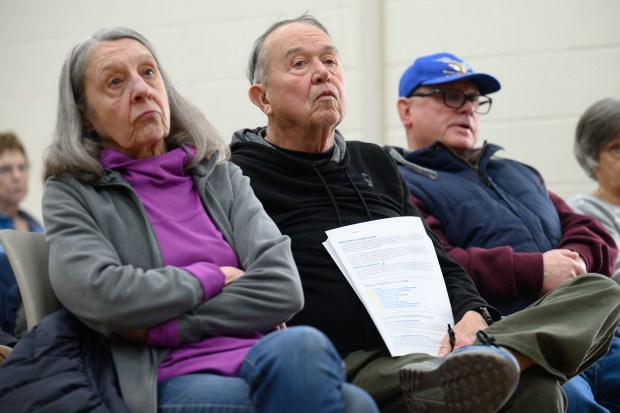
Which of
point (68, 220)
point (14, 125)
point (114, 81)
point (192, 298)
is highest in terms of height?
point (114, 81)

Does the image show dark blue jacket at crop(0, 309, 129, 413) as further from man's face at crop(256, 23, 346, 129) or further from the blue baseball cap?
the blue baseball cap

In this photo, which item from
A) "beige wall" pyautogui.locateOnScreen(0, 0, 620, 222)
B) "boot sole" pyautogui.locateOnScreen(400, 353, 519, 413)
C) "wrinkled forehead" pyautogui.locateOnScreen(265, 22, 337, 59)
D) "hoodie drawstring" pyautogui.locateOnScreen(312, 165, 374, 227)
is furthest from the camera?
"beige wall" pyautogui.locateOnScreen(0, 0, 620, 222)

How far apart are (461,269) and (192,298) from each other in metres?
0.88

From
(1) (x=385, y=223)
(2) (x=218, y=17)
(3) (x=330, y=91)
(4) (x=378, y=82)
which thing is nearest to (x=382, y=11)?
(4) (x=378, y=82)

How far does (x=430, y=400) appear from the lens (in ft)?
5.49

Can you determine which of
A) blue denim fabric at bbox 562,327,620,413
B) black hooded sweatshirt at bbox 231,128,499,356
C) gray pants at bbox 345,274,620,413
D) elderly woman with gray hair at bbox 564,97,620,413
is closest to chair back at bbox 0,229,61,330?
black hooded sweatshirt at bbox 231,128,499,356

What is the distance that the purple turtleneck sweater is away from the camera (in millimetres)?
1667

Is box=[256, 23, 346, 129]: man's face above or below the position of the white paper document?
above

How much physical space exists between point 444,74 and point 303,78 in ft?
2.39

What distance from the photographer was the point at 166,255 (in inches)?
69.9

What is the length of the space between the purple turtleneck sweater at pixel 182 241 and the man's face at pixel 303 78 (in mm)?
444

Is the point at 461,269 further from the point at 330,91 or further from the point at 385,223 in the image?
the point at 330,91

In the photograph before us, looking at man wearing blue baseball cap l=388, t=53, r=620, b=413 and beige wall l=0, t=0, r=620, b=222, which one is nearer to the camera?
man wearing blue baseball cap l=388, t=53, r=620, b=413

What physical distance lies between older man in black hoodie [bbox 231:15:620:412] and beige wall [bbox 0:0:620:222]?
155 centimetres
